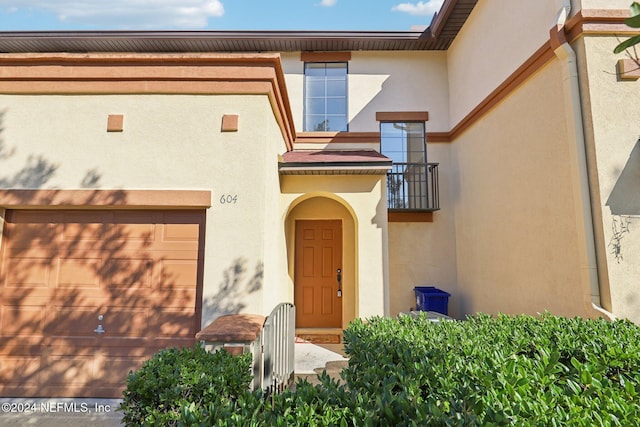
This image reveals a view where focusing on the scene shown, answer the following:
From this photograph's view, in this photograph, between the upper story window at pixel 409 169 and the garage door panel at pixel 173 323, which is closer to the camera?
the garage door panel at pixel 173 323

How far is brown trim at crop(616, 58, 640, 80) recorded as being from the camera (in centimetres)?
471

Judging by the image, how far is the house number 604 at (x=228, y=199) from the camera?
15.3 ft

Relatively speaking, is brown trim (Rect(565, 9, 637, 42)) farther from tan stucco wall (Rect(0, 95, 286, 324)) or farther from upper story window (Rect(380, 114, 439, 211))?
tan stucco wall (Rect(0, 95, 286, 324))

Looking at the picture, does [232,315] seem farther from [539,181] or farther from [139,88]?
[539,181]

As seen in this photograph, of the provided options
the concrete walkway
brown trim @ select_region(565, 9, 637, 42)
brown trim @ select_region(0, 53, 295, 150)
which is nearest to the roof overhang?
brown trim @ select_region(565, 9, 637, 42)

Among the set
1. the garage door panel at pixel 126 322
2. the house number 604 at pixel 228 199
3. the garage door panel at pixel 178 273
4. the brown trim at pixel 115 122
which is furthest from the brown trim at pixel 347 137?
the garage door panel at pixel 126 322

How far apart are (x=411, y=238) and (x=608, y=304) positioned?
464cm

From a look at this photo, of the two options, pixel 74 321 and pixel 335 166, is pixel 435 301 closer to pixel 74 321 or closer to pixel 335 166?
pixel 335 166

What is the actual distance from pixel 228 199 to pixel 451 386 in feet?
11.8

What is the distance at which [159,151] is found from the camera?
4746mm

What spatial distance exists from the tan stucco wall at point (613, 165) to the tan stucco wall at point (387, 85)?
182 inches

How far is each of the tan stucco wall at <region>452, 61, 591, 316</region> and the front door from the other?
323cm

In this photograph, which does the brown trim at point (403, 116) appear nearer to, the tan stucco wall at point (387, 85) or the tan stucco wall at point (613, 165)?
the tan stucco wall at point (387, 85)

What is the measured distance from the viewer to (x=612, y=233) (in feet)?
14.8
